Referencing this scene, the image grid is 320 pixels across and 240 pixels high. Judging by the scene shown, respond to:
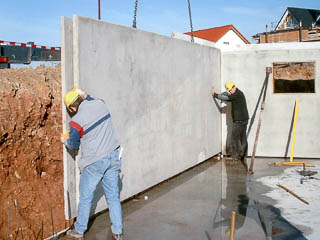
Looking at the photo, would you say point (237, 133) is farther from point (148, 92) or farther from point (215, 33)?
point (215, 33)

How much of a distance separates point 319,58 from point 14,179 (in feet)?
25.1

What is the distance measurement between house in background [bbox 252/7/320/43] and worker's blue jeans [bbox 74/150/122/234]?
88.7ft

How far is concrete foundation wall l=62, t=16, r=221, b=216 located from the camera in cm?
512

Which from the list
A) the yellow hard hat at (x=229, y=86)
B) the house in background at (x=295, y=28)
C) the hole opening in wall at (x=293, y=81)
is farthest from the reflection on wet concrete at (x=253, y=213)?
the house in background at (x=295, y=28)

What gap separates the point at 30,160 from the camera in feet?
20.2

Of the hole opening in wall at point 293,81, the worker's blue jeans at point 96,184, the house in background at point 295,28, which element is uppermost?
the house in background at point 295,28

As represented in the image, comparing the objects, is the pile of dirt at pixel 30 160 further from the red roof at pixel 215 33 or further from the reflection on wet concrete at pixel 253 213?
the red roof at pixel 215 33

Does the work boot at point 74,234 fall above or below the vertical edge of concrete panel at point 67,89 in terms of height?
below

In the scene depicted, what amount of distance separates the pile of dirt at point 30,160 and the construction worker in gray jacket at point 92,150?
1480 millimetres

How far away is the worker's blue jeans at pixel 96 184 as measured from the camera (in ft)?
14.2

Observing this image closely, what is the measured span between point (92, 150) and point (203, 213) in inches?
A: 83.5

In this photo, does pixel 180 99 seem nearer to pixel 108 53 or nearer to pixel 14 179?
pixel 108 53

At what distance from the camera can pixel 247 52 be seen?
386 inches

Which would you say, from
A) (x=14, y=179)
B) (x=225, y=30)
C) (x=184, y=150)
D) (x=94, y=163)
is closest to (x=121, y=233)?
(x=94, y=163)
